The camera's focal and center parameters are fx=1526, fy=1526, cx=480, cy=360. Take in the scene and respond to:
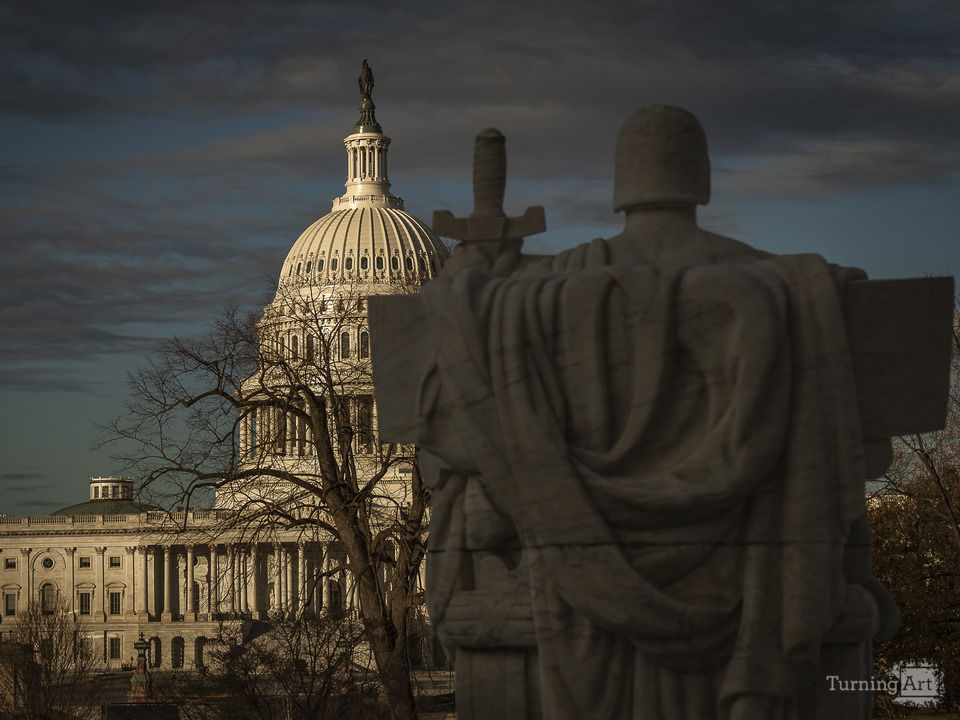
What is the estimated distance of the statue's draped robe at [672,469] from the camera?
27.6 ft

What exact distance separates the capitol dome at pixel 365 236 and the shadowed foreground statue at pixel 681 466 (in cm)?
10225

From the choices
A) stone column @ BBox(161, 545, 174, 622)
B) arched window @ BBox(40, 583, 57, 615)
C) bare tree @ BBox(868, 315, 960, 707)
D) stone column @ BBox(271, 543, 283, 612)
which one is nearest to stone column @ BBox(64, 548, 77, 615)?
arched window @ BBox(40, 583, 57, 615)

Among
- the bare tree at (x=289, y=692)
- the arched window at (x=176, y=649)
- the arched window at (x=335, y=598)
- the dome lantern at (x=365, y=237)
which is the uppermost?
the dome lantern at (x=365, y=237)

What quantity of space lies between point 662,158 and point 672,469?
1.94 metres

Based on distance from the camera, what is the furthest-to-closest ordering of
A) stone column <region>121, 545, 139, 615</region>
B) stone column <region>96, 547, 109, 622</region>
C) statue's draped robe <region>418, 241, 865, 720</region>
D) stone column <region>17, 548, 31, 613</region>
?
1. stone column <region>17, 548, 31, 613</region>
2. stone column <region>96, 547, 109, 622</region>
3. stone column <region>121, 545, 139, 615</region>
4. statue's draped robe <region>418, 241, 865, 720</region>

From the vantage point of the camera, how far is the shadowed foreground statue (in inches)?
331

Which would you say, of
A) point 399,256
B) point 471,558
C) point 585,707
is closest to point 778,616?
point 585,707

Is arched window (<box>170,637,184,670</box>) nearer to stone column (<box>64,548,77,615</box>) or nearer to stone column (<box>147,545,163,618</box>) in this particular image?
stone column (<box>147,545,163,618</box>)

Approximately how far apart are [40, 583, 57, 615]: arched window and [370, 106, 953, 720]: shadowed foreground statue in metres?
112

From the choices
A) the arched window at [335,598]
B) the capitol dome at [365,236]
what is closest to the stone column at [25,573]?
the capitol dome at [365,236]

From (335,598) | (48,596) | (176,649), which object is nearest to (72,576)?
(48,596)

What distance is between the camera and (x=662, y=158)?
30.0 feet

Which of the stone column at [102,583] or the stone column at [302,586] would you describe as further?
the stone column at [102,583]

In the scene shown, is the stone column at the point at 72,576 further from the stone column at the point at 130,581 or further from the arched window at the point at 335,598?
the arched window at the point at 335,598
